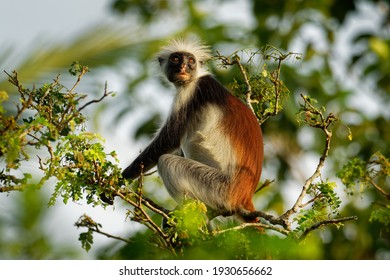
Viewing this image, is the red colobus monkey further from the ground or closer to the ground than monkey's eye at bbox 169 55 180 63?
closer to the ground

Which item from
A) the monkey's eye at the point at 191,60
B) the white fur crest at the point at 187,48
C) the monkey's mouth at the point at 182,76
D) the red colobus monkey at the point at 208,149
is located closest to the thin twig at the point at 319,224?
the red colobus monkey at the point at 208,149

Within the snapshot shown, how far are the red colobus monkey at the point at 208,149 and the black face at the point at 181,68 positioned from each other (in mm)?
14

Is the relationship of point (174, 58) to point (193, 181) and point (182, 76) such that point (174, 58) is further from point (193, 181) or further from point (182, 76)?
point (193, 181)

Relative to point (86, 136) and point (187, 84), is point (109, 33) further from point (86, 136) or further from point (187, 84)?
point (187, 84)

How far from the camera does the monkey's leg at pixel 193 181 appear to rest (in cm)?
561

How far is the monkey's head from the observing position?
654cm

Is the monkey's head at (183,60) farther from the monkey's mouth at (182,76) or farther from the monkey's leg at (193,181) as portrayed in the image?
the monkey's leg at (193,181)

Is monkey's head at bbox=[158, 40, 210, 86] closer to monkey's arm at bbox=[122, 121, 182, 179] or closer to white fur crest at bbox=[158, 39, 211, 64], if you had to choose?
white fur crest at bbox=[158, 39, 211, 64]

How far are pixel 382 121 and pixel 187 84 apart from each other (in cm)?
658

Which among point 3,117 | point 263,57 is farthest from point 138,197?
point 263,57

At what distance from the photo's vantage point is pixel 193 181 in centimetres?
567

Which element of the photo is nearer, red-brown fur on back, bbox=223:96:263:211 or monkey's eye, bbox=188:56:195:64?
red-brown fur on back, bbox=223:96:263:211

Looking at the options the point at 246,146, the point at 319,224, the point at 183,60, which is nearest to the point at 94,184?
the point at 319,224

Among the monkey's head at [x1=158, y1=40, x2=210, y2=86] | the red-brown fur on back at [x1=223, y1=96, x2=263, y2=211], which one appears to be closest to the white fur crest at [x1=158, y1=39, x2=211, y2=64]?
the monkey's head at [x1=158, y1=40, x2=210, y2=86]
